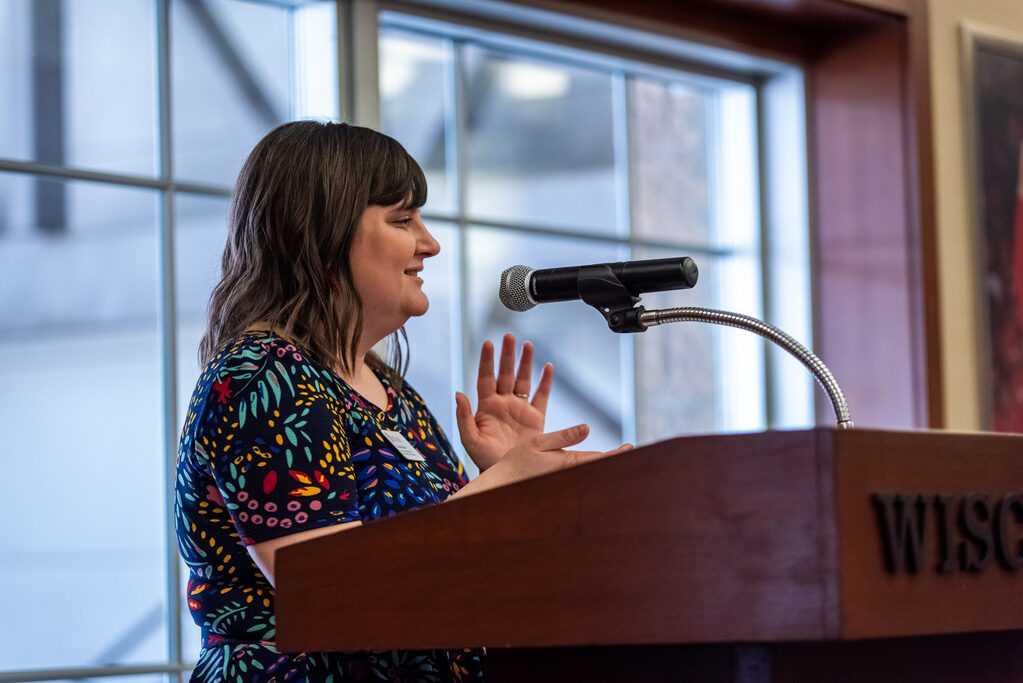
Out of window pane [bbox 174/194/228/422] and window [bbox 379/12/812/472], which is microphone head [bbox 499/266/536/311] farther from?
window [bbox 379/12/812/472]

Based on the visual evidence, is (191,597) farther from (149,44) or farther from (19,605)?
(149,44)

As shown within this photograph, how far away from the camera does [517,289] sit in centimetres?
157

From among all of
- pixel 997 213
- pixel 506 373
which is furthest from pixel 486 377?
pixel 997 213

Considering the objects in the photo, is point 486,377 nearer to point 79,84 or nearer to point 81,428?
point 81,428

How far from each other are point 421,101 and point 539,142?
0.43 metres

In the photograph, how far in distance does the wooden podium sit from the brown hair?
1.95 ft

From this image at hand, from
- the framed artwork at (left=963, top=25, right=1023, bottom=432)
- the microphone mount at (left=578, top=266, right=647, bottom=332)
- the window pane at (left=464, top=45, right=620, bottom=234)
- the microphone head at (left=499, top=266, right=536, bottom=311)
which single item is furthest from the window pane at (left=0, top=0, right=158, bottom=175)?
the framed artwork at (left=963, top=25, right=1023, bottom=432)

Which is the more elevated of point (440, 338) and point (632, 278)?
point (440, 338)

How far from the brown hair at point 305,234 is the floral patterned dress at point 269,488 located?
3.4 inches

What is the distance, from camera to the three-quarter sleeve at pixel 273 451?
1412 millimetres

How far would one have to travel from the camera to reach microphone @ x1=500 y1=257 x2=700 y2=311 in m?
1.44

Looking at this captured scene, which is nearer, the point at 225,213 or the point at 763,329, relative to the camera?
the point at 763,329

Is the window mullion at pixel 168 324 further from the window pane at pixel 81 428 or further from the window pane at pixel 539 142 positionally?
the window pane at pixel 539 142

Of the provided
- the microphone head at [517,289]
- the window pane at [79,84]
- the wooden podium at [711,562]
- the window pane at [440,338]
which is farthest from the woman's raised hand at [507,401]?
the window pane at [440,338]
